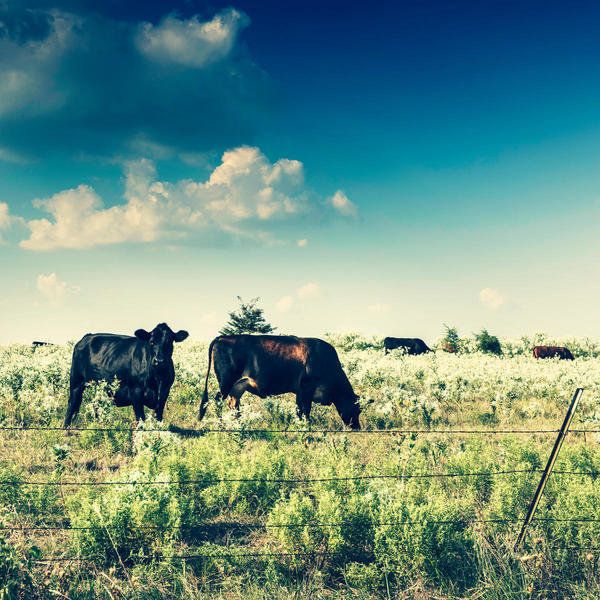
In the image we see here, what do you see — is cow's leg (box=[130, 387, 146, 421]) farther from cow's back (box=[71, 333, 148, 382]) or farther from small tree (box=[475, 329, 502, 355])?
small tree (box=[475, 329, 502, 355])

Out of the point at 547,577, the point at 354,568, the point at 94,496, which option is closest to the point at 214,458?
the point at 94,496

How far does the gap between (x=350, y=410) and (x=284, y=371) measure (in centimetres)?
187

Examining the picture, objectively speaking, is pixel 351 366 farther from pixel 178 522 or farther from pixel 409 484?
pixel 178 522

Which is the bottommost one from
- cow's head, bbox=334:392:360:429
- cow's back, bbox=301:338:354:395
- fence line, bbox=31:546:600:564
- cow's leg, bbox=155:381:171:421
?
fence line, bbox=31:546:600:564

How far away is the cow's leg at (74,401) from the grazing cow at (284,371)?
276cm

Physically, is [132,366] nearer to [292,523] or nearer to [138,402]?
[138,402]

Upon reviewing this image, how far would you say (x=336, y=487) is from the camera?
7.54 meters

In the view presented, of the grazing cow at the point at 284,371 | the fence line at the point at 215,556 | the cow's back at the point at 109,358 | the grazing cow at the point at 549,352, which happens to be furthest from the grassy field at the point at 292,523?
the grazing cow at the point at 549,352

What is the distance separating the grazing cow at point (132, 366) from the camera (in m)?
12.3

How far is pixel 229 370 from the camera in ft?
47.6

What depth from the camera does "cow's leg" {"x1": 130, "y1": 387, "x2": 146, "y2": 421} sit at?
12.4m

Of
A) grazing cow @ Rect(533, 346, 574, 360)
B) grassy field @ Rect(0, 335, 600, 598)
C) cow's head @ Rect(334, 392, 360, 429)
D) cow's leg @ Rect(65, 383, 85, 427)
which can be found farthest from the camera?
grazing cow @ Rect(533, 346, 574, 360)

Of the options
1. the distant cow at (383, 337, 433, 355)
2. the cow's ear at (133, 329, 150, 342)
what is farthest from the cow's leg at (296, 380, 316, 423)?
the distant cow at (383, 337, 433, 355)

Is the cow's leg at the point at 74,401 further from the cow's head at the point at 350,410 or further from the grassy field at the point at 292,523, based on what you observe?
the cow's head at the point at 350,410
